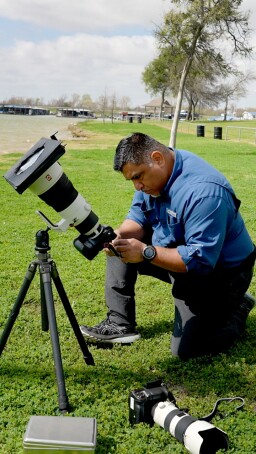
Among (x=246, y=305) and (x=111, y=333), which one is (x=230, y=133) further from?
(x=111, y=333)

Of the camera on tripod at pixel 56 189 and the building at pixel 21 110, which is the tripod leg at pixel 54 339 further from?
the building at pixel 21 110

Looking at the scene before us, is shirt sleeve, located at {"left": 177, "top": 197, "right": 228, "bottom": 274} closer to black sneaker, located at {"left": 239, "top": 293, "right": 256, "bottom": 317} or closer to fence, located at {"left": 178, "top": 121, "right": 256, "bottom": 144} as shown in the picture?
black sneaker, located at {"left": 239, "top": 293, "right": 256, "bottom": 317}

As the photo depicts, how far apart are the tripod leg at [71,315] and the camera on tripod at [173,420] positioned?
0.68 m

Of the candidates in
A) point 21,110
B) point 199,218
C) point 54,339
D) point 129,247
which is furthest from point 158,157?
point 21,110

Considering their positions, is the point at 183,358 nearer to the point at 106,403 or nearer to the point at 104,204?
the point at 106,403

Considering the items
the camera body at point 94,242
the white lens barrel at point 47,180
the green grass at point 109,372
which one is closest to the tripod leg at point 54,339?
the green grass at point 109,372

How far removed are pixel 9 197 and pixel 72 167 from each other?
575 cm

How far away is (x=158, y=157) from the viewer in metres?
3.54

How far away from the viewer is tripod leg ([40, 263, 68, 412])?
3.27 m

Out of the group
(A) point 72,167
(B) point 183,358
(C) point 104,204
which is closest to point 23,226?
(C) point 104,204

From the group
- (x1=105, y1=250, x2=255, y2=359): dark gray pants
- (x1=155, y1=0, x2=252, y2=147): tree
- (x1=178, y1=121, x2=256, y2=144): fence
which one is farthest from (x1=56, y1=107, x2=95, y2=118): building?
(x1=105, y1=250, x2=255, y2=359): dark gray pants

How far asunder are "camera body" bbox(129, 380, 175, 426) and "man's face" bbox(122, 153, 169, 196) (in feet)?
4.23

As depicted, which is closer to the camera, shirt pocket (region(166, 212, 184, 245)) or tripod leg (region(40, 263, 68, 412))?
tripod leg (region(40, 263, 68, 412))

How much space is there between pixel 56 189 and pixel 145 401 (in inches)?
51.3
